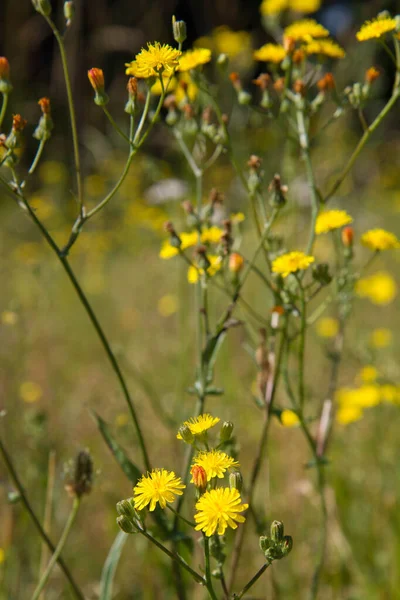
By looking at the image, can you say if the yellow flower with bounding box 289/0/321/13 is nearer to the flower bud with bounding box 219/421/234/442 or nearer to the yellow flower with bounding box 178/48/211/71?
the yellow flower with bounding box 178/48/211/71

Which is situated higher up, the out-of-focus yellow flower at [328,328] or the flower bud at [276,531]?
the out-of-focus yellow flower at [328,328]

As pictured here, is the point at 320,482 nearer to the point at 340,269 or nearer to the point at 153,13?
the point at 340,269

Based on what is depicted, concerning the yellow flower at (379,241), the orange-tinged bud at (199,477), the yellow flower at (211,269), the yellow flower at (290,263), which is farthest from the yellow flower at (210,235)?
the orange-tinged bud at (199,477)

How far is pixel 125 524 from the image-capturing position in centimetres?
71

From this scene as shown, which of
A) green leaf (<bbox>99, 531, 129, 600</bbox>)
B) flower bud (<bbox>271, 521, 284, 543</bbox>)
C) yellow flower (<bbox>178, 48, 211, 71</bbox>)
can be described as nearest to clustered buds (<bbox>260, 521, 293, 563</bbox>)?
flower bud (<bbox>271, 521, 284, 543</bbox>)

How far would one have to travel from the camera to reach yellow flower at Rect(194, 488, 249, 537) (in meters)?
0.65

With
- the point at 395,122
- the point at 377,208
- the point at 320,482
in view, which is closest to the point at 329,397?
the point at 320,482

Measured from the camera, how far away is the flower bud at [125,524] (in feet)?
2.30

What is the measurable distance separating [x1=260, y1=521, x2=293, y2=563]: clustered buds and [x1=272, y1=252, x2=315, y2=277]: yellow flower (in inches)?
17.4

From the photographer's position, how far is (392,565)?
4.78ft

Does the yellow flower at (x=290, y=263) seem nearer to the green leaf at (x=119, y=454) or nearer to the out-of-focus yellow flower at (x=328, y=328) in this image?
the green leaf at (x=119, y=454)

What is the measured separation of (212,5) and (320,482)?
529 centimetres

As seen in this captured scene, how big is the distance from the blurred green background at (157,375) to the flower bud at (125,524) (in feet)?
1.38

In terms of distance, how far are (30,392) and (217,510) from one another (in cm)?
186
